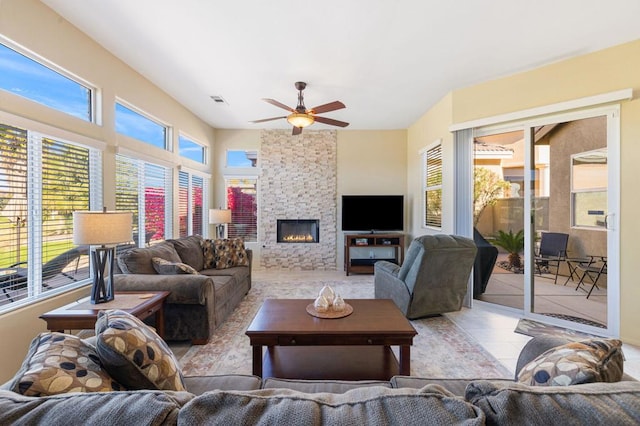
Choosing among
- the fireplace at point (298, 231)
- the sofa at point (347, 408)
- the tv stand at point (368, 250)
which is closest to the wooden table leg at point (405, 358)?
the sofa at point (347, 408)

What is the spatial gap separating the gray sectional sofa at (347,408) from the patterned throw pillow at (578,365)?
206 mm

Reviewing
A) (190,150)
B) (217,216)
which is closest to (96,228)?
(217,216)

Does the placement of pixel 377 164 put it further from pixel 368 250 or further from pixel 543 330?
pixel 543 330

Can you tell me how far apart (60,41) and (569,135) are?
521 centimetres

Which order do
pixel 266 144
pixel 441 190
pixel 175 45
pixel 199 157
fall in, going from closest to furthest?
1. pixel 175 45
2. pixel 441 190
3. pixel 199 157
4. pixel 266 144

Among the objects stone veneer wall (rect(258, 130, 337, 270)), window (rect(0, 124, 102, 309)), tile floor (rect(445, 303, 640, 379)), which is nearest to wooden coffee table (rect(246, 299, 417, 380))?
tile floor (rect(445, 303, 640, 379))

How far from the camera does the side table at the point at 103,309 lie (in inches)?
78.6

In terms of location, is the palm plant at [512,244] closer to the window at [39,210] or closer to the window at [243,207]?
the window at [243,207]

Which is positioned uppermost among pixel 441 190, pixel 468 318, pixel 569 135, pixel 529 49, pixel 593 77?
pixel 529 49

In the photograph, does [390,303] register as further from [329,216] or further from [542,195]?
[329,216]

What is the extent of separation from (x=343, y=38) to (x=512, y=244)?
10.4 feet

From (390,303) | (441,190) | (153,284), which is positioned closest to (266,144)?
(441,190)

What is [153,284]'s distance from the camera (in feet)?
8.52

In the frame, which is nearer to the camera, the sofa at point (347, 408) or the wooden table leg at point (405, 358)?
the sofa at point (347, 408)
